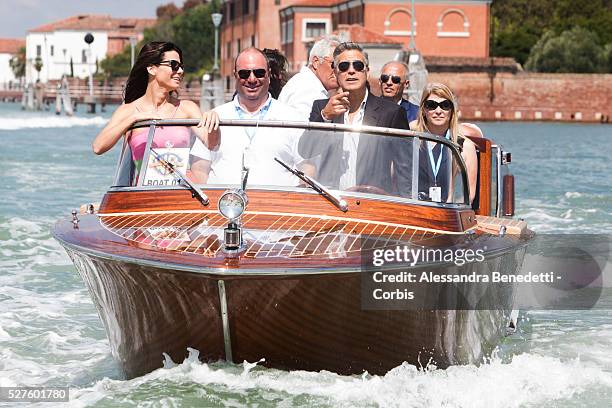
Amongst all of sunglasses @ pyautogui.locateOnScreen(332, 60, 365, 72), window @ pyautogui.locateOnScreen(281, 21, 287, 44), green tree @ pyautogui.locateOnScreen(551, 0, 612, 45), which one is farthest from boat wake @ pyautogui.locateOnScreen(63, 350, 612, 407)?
green tree @ pyautogui.locateOnScreen(551, 0, 612, 45)

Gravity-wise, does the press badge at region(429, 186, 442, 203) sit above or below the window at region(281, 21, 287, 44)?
below

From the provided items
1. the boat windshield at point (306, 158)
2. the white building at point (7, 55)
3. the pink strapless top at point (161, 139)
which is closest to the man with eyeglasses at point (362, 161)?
the boat windshield at point (306, 158)

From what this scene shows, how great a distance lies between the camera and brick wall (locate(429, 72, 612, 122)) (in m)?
62.9

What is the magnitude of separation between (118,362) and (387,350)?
136 centimetres

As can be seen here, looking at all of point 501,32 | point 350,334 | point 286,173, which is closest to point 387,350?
point 350,334

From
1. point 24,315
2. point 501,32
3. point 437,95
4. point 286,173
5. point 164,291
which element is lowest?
point 24,315

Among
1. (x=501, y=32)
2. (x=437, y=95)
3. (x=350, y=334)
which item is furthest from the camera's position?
(x=501, y=32)

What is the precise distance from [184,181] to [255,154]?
14.7 inches

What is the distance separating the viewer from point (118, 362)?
19.5 feet

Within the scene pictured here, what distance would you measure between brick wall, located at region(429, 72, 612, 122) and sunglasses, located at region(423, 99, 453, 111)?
184 ft

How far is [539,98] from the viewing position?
6456cm

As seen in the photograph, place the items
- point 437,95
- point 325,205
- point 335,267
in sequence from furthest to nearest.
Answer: point 437,95 < point 325,205 < point 335,267

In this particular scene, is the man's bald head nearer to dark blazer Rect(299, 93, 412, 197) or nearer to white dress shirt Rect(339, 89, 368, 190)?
dark blazer Rect(299, 93, 412, 197)

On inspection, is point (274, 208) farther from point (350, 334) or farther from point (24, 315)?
point (24, 315)
